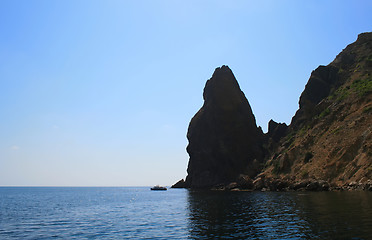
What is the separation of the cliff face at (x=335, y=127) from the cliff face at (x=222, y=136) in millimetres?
25092

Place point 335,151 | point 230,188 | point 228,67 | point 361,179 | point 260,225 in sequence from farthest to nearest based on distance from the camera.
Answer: point 228,67 < point 230,188 < point 335,151 < point 361,179 < point 260,225

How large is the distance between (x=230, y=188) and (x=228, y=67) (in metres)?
85.9

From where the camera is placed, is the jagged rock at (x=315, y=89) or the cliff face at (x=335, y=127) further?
the jagged rock at (x=315, y=89)

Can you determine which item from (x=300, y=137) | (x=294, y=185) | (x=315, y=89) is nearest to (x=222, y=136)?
(x=300, y=137)

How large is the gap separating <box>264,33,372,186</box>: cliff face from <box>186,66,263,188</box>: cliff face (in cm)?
2509

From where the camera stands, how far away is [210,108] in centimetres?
17100

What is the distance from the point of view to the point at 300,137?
121562mm

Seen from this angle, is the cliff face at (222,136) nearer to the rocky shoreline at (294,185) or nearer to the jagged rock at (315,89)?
the jagged rock at (315,89)

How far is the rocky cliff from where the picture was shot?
273 ft

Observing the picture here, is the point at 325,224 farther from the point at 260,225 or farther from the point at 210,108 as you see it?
the point at 210,108

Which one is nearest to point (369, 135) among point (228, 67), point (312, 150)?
point (312, 150)

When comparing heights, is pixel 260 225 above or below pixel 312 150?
below

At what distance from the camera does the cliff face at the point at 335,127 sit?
80.7 meters

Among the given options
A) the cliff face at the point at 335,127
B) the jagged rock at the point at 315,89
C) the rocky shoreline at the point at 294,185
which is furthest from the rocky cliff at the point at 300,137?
the jagged rock at the point at 315,89
